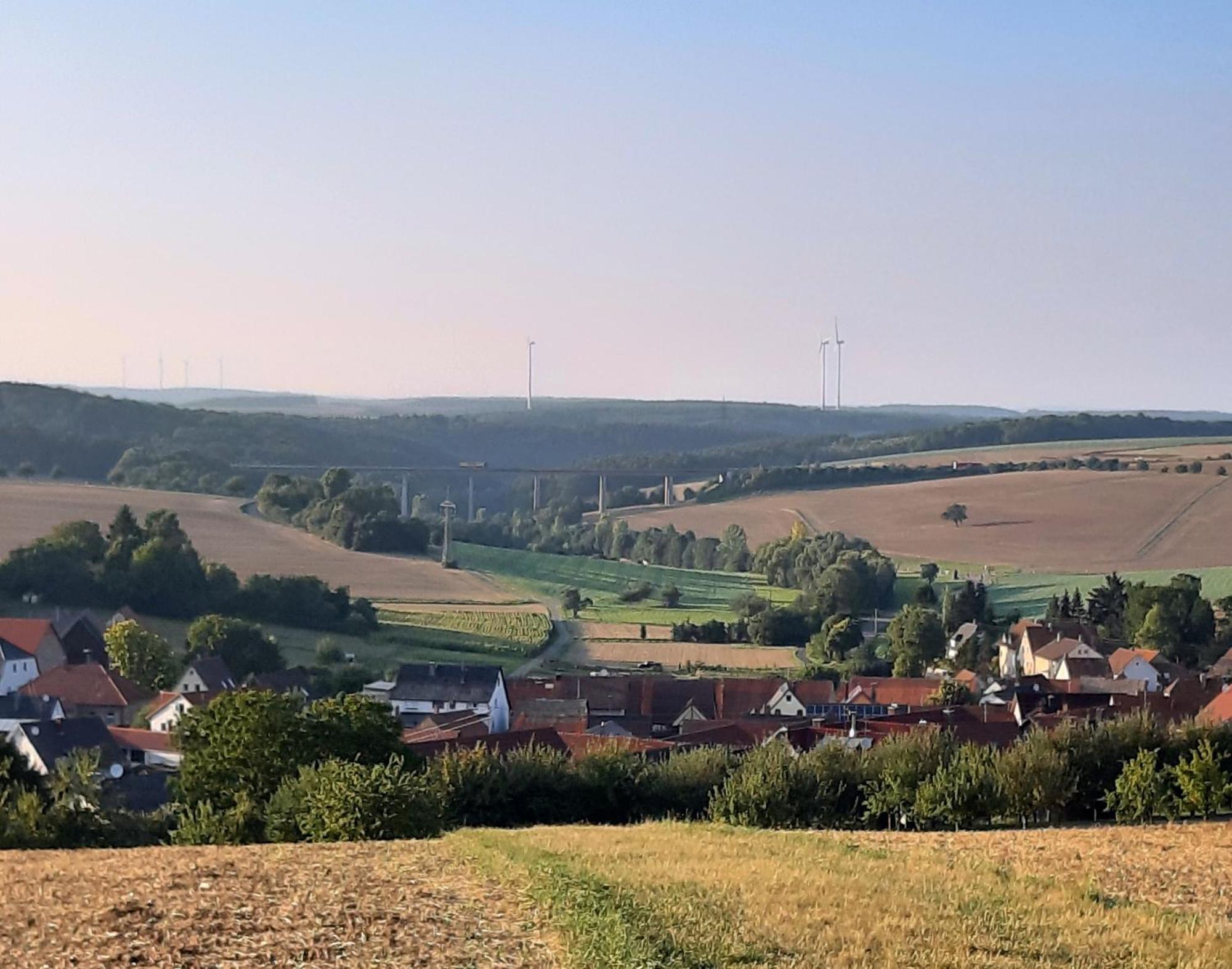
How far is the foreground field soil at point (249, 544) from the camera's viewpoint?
2933 inches

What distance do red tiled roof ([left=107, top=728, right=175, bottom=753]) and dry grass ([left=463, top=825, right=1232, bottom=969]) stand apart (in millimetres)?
24423

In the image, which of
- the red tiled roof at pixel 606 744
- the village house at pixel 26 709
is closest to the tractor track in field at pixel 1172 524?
the red tiled roof at pixel 606 744

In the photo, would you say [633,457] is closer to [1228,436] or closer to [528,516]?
[528,516]

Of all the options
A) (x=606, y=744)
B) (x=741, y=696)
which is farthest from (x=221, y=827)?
(x=741, y=696)

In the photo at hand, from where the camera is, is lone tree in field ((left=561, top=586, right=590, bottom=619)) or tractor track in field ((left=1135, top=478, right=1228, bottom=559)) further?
tractor track in field ((left=1135, top=478, right=1228, bottom=559))

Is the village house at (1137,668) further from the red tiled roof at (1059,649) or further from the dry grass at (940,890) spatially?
the dry grass at (940,890)

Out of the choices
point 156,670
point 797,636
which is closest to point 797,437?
point 797,636

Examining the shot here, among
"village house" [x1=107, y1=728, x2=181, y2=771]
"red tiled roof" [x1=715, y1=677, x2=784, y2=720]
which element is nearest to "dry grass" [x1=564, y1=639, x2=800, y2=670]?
"red tiled roof" [x1=715, y1=677, x2=784, y2=720]

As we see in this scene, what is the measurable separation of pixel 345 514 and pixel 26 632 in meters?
29.0

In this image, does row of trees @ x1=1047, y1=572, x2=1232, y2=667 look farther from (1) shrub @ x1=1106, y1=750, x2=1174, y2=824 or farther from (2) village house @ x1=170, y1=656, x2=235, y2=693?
(1) shrub @ x1=1106, y1=750, x2=1174, y2=824

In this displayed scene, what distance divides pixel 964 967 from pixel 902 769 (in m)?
13.3

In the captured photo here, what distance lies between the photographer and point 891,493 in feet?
354

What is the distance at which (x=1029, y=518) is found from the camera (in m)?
96.1

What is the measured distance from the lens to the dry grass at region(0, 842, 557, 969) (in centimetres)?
1219
